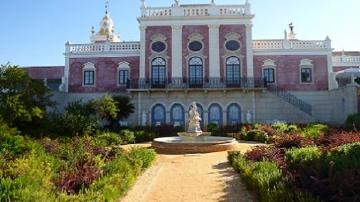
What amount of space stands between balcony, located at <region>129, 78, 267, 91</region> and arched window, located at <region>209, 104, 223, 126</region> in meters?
1.61

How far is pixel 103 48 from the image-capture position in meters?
35.9

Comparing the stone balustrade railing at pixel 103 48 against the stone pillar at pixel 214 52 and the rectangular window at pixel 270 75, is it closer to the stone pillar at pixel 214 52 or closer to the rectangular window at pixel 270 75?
the stone pillar at pixel 214 52

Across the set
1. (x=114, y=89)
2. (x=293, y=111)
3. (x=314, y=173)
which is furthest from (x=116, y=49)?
(x=314, y=173)

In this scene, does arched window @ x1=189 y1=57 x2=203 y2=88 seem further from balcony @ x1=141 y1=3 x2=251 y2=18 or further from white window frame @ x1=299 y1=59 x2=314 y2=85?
white window frame @ x1=299 y1=59 x2=314 y2=85

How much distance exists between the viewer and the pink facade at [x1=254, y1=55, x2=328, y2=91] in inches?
1350

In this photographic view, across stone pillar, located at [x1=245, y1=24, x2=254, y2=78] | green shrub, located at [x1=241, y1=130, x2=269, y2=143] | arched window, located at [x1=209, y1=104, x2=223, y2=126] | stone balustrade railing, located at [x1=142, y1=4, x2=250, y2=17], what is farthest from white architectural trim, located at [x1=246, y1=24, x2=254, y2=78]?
green shrub, located at [x1=241, y1=130, x2=269, y2=143]

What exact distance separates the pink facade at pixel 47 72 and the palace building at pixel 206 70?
6.07 metres

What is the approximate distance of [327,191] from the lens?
6.63 meters

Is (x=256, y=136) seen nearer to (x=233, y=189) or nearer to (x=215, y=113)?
(x=215, y=113)

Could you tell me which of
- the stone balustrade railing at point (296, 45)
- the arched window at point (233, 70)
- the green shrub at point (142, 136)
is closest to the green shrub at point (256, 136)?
the green shrub at point (142, 136)

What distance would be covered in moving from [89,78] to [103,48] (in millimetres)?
2964

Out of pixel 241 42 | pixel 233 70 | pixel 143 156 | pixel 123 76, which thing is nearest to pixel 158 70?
pixel 123 76

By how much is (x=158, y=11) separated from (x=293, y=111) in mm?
14188

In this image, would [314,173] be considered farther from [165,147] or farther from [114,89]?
[114,89]
